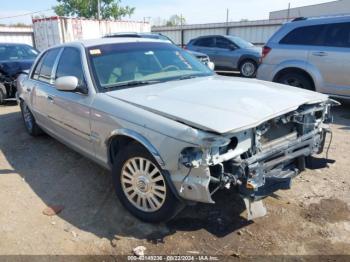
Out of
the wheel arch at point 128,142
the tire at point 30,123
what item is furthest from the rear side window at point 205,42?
the wheel arch at point 128,142

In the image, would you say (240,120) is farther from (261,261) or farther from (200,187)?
(261,261)

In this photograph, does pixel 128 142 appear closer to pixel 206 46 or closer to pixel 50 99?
pixel 50 99

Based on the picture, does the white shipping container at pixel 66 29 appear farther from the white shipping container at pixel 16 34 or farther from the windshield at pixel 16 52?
the windshield at pixel 16 52

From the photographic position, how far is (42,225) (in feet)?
11.5

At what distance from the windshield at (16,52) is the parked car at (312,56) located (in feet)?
23.2

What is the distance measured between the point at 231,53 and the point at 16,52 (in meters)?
7.52

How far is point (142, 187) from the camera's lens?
A: 3.35m

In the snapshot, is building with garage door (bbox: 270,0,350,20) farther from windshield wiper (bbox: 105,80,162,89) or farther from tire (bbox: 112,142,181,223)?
tire (bbox: 112,142,181,223)

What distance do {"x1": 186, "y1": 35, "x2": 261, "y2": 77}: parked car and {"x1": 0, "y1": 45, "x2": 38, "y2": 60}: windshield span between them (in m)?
6.34

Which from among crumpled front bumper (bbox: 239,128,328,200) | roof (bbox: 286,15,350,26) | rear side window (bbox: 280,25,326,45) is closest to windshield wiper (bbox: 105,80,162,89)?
crumpled front bumper (bbox: 239,128,328,200)

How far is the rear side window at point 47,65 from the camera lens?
16.4ft

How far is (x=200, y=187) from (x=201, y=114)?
0.60 metres

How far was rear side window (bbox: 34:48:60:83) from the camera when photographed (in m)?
4.99

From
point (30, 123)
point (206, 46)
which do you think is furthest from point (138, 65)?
point (206, 46)
